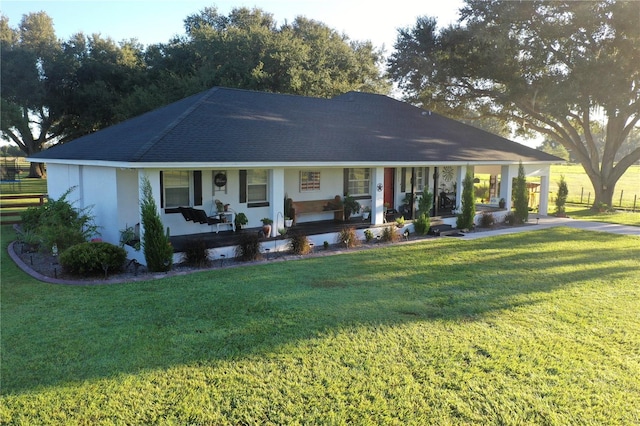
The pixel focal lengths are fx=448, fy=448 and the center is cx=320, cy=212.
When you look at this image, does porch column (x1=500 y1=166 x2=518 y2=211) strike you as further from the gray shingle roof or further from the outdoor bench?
the outdoor bench

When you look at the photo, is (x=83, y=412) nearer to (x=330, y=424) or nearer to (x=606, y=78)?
(x=330, y=424)

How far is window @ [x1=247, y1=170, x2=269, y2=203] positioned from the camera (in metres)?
14.4

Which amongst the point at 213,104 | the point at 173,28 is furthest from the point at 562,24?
the point at 173,28

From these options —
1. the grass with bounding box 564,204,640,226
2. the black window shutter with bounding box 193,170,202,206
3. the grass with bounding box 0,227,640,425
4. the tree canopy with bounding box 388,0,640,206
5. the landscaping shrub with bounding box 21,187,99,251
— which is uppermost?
the tree canopy with bounding box 388,0,640,206

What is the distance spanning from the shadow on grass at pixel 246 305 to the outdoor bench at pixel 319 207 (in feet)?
10.6

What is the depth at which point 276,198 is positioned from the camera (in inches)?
509

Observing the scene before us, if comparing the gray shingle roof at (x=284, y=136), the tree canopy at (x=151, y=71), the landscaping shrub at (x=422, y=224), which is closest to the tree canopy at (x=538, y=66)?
the gray shingle roof at (x=284, y=136)

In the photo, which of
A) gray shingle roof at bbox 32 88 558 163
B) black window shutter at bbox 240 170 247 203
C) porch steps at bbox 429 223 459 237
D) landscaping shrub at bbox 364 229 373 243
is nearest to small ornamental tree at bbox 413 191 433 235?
porch steps at bbox 429 223 459 237

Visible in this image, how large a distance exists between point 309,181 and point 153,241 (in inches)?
272

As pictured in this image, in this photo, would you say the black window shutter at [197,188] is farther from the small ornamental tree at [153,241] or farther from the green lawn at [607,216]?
the green lawn at [607,216]

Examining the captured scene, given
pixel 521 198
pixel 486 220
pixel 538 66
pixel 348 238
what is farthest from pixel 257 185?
pixel 538 66

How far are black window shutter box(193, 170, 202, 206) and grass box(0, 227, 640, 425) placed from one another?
3.90 meters

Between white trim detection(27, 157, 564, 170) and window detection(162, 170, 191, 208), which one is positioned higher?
white trim detection(27, 157, 564, 170)

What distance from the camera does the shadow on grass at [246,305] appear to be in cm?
578
